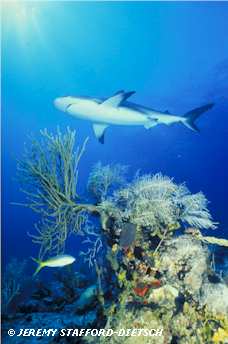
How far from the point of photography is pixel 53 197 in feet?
19.9

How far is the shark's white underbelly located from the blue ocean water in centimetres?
1037

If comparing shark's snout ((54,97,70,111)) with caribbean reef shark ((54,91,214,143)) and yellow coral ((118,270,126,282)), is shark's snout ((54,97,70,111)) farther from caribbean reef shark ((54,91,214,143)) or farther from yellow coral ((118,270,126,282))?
yellow coral ((118,270,126,282))

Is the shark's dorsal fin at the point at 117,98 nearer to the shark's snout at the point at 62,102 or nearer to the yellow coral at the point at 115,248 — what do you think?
the shark's snout at the point at 62,102

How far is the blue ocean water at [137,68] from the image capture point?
3052cm

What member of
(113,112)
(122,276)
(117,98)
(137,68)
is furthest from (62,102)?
(137,68)

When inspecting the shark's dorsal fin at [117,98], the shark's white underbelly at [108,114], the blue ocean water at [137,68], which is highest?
the blue ocean water at [137,68]

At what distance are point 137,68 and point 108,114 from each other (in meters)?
34.3

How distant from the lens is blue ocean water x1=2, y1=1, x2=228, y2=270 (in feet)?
100

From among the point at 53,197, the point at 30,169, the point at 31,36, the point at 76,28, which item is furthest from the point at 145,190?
the point at 31,36

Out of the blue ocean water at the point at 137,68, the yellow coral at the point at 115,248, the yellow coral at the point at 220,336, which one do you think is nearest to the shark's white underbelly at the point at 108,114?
the yellow coral at the point at 115,248

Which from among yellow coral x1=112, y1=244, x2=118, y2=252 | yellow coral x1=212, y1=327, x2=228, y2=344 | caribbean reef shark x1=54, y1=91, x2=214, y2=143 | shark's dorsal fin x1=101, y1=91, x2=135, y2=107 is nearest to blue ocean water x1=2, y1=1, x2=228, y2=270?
caribbean reef shark x1=54, y1=91, x2=214, y2=143

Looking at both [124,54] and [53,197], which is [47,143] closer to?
[53,197]

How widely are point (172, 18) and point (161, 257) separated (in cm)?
2959

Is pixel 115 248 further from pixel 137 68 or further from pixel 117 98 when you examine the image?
pixel 137 68
